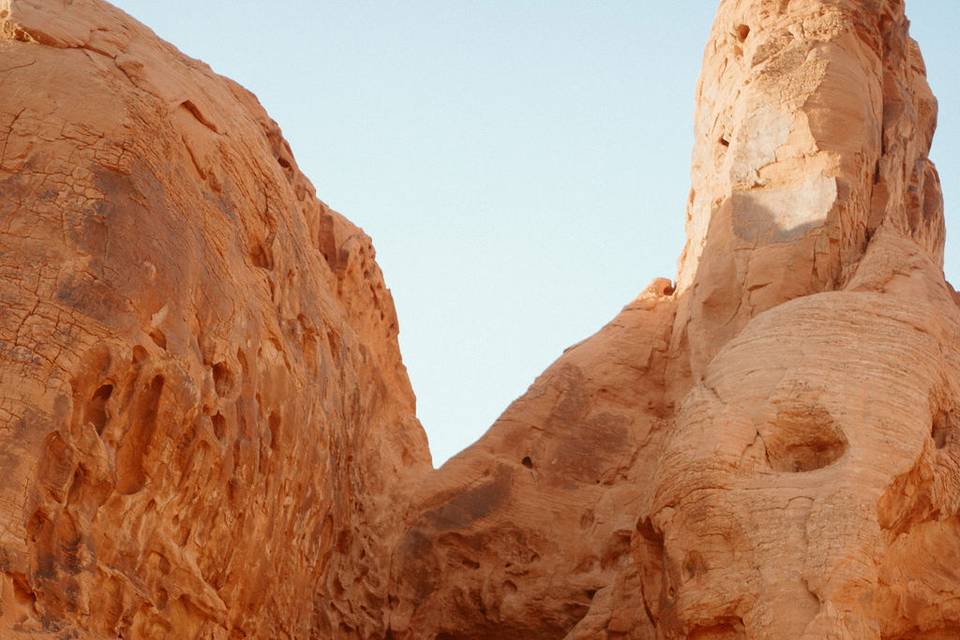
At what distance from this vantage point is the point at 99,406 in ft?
34.9

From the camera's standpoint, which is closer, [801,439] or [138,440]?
[138,440]

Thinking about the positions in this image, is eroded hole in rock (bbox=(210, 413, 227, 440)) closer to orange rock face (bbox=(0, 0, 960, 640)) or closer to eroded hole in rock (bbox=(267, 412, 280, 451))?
orange rock face (bbox=(0, 0, 960, 640))

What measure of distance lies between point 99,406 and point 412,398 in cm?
742

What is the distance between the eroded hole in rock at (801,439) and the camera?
41.1 feet

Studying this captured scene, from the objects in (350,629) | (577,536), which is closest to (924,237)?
(577,536)

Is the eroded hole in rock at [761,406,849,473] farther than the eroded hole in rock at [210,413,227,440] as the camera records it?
Yes

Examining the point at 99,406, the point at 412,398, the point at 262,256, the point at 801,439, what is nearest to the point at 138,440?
the point at 99,406

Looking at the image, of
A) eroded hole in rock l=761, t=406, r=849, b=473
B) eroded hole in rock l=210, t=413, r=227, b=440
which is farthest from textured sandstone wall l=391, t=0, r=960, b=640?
eroded hole in rock l=210, t=413, r=227, b=440

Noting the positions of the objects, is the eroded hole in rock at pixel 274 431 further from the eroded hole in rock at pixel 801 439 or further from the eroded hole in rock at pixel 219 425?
the eroded hole in rock at pixel 801 439

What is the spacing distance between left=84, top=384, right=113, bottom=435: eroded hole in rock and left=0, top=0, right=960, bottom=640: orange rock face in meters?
0.03

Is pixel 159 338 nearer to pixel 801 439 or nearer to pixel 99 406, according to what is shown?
pixel 99 406

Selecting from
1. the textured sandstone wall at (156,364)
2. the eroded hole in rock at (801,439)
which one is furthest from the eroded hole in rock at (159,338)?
the eroded hole in rock at (801,439)

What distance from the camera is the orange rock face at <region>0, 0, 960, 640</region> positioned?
35.2ft

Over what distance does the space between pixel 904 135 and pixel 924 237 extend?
1116mm
